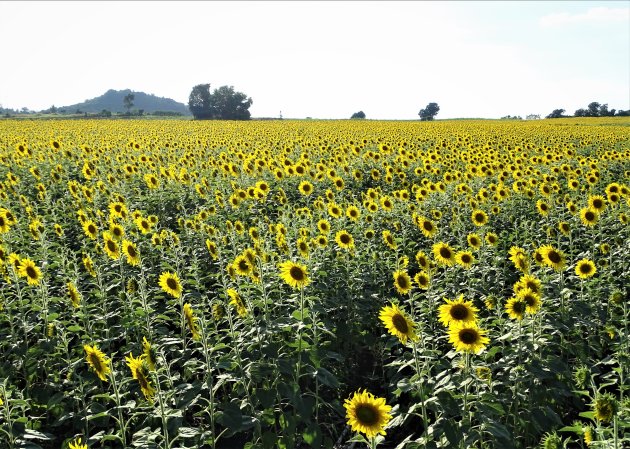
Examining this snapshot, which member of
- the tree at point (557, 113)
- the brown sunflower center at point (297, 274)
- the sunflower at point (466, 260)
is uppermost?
the tree at point (557, 113)

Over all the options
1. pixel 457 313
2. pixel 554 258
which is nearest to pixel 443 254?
pixel 554 258

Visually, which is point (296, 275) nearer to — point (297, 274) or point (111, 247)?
point (297, 274)

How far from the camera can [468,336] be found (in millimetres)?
3443

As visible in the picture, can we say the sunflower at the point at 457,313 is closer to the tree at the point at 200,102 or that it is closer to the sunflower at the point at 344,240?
the sunflower at the point at 344,240

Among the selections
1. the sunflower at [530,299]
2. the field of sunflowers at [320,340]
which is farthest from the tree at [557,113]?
the sunflower at [530,299]

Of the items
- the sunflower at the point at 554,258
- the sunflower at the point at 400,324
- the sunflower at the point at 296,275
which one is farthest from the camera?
the sunflower at the point at 554,258

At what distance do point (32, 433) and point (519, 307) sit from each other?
3.66 m

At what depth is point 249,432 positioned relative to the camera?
14.8 feet

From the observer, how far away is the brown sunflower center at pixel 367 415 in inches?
115

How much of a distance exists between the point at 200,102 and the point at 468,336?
98.2 m

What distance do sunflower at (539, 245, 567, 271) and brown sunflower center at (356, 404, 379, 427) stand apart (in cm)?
317

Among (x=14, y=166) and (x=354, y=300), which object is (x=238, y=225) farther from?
(x=14, y=166)

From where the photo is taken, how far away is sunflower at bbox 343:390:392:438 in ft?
9.57

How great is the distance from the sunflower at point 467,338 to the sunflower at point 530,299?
859 mm
